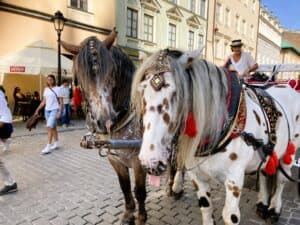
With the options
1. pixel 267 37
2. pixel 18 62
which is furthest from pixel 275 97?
pixel 267 37

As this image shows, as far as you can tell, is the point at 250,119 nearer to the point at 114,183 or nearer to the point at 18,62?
→ the point at 114,183

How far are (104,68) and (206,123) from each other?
3.44 feet

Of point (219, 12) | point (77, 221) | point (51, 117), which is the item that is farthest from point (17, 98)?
point (219, 12)

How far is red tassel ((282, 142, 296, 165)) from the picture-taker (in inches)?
120

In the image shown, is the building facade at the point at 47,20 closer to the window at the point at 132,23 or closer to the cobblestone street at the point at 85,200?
the window at the point at 132,23

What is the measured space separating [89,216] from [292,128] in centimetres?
256

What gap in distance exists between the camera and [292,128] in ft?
9.92

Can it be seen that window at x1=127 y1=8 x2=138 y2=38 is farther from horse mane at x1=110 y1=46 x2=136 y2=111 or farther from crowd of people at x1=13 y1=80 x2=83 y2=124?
horse mane at x1=110 y1=46 x2=136 y2=111

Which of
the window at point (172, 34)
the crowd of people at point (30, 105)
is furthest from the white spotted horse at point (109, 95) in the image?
the window at point (172, 34)

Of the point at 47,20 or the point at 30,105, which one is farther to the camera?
the point at 47,20

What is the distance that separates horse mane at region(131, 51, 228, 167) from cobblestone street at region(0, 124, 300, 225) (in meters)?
1.66

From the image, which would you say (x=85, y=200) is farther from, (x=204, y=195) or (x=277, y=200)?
(x=277, y=200)

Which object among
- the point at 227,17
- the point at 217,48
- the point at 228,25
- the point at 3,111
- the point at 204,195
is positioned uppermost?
the point at 227,17

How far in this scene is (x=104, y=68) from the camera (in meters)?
2.49
